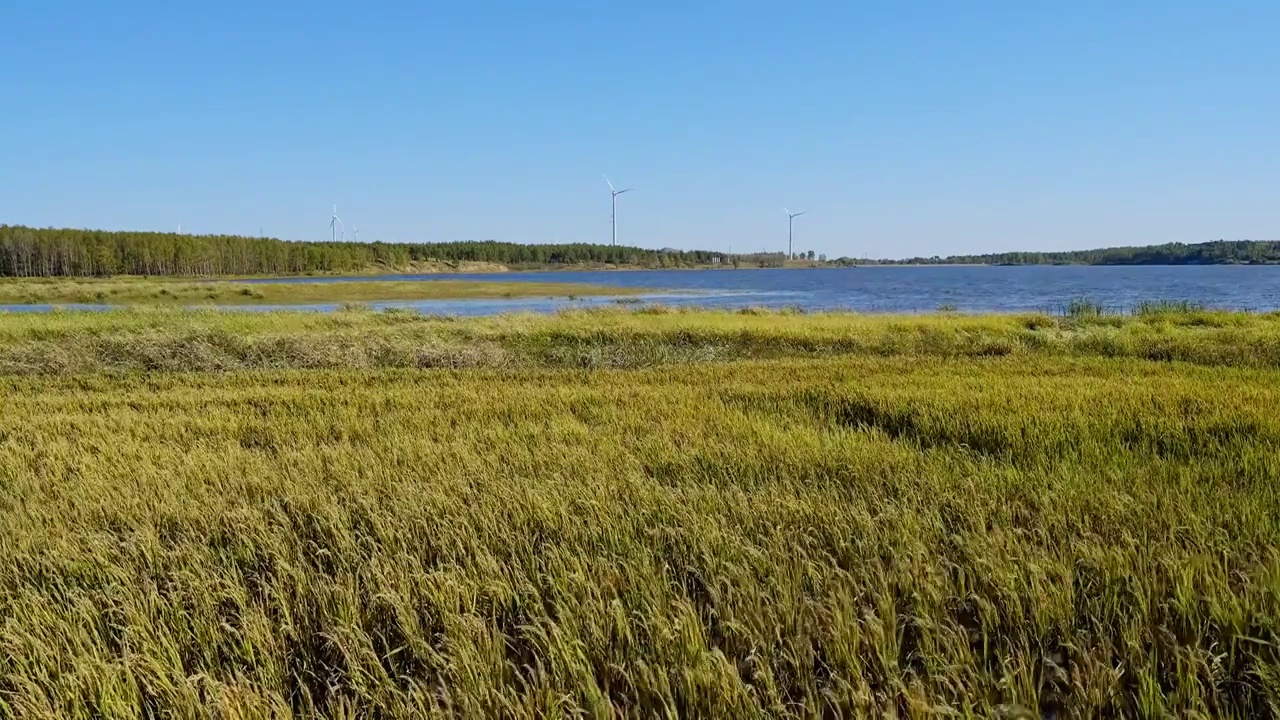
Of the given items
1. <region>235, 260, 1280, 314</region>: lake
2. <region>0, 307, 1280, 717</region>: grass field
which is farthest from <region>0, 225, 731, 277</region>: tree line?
<region>0, 307, 1280, 717</region>: grass field

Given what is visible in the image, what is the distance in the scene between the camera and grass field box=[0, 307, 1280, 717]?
3.64 m

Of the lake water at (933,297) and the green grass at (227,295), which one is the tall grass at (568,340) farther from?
the green grass at (227,295)

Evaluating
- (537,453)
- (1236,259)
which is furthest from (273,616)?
(1236,259)

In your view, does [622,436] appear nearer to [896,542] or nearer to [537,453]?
[537,453]

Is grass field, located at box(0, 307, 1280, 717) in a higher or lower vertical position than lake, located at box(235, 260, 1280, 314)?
lower

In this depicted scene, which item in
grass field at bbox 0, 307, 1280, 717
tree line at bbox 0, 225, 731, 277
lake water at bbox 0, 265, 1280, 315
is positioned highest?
tree line at bbox 0, 225, 731, 277

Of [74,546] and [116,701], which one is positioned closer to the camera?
[116,701]

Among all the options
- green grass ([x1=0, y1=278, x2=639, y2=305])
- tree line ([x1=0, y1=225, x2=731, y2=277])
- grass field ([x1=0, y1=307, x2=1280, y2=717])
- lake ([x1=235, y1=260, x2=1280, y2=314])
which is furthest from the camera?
tree line ([x1=0, y1=225, x2=731, y2=277])

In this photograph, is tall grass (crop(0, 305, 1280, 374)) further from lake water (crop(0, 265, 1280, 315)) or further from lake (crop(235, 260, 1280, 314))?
lake water (crop(0, 265, 1280, 315))

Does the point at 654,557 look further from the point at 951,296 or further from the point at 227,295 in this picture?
the point at 227,295

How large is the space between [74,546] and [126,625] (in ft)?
5.27

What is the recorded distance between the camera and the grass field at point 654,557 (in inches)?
143

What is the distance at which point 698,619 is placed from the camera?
13.4 feet

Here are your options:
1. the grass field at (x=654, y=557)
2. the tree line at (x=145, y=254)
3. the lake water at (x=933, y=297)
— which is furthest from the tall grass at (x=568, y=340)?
the tree line at (x=145, y=254)
